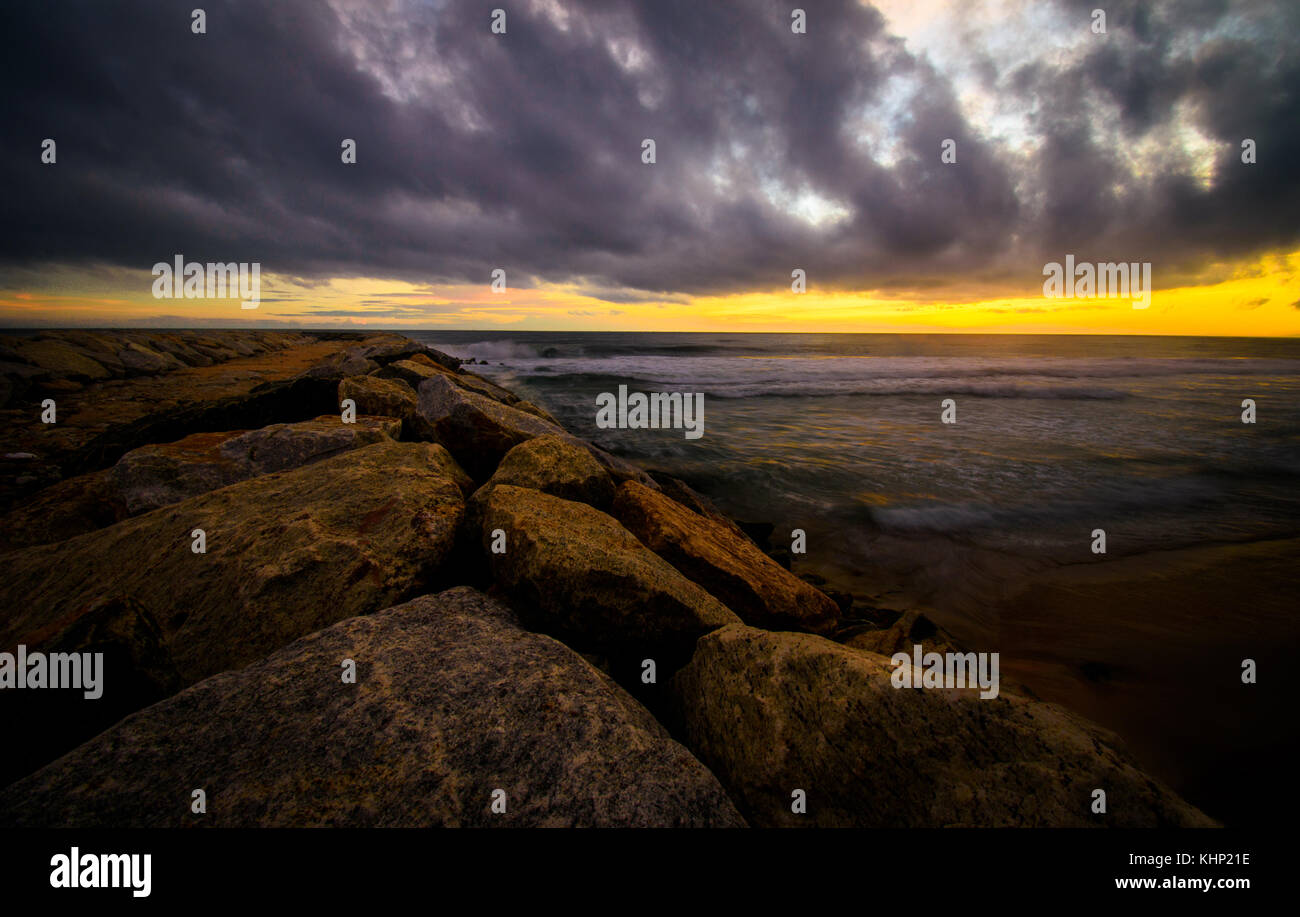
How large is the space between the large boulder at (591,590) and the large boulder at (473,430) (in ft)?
7.54

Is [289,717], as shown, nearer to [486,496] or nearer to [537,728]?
[537,728]

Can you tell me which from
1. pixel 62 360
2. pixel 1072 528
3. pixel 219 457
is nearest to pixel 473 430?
pixel 219 457

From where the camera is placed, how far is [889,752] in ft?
7.29

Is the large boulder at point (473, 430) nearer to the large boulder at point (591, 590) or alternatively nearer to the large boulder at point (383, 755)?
the large boulder at point (591, 590)

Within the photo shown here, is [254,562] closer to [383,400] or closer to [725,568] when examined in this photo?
[725,568]

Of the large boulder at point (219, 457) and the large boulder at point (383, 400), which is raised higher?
the large boulder at point (383, 400)

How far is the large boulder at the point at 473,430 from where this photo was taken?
566 cm

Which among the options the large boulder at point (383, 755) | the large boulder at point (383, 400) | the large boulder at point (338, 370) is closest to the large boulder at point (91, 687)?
the large boulder at point (383, 755)

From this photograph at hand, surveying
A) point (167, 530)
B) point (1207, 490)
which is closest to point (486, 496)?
point (167, 530)

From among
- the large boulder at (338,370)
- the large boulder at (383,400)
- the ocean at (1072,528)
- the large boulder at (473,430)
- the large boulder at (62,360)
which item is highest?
the large boulder at (62,360)

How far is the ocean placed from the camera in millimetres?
4664

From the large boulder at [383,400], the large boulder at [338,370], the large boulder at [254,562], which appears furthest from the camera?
the large boulder at [338,370]
